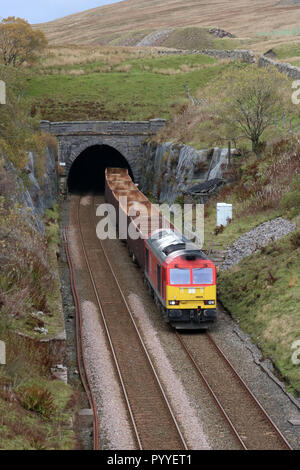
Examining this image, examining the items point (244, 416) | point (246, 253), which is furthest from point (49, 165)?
point (244, 416)

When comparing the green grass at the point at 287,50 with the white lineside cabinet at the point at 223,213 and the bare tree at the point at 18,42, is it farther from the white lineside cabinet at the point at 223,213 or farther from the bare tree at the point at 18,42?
the white lineside cabinet at the point at 223,213

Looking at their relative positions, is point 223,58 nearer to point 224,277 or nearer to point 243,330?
A: point 224,277

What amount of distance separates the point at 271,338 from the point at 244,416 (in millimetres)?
5339

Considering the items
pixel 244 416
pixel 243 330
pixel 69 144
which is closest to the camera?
pixel 244 416

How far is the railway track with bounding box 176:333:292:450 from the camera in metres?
16.9

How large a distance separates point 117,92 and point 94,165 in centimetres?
936

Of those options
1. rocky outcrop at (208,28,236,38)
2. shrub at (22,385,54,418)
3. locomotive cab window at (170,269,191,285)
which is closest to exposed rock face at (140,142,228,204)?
locomotive cab window at (170,269,191,285)

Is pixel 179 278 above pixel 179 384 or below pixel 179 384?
above

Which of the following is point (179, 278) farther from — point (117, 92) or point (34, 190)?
point (117, 92)

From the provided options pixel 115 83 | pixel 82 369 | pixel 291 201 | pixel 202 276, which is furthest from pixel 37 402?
pixel 115 83

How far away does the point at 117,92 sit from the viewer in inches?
2751

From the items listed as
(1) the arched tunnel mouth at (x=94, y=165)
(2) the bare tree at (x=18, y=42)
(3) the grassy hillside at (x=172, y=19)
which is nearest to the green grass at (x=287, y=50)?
(3) the grassy hillside at (x=172, y=19)

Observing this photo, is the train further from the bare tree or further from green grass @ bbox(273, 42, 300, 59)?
the bare tree

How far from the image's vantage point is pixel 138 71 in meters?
Result: 75.9
